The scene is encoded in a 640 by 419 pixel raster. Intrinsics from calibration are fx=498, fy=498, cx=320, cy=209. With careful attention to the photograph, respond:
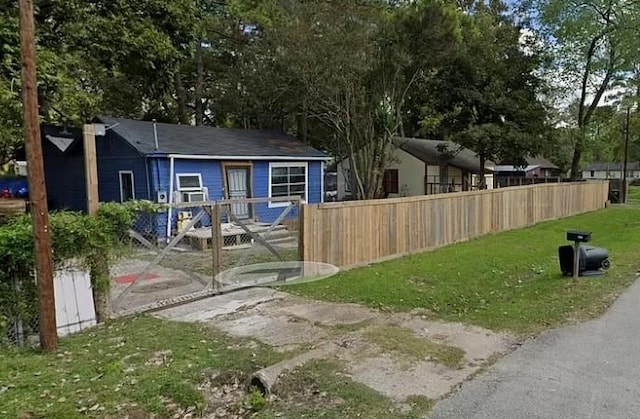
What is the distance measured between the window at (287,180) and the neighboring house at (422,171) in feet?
29.1

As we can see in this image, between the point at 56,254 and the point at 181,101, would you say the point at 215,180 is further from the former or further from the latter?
the point at 181,101

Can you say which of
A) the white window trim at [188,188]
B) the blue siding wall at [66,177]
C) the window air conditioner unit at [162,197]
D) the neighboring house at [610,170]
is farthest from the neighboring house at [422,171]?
the neighboring house at [610,170]

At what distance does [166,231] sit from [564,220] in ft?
45.7

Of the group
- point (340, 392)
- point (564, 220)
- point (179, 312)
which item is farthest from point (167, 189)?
point (564, 220)

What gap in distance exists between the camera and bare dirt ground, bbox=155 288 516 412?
14.0 feet

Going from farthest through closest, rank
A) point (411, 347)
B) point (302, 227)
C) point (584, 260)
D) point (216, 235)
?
point (584, 260) → point (302, 227) → point (216, 235) → point (411, 347)

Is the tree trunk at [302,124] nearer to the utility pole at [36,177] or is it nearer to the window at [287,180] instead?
the window at [287,180]

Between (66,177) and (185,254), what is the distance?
7913mm

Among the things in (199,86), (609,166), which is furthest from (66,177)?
(609,166)

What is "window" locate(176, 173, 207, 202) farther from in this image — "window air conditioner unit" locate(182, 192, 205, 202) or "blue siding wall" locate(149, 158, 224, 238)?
"blue siding wall" locate(149, 158, 224, 238)

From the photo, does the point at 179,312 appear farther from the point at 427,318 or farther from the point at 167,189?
the point at 167,189

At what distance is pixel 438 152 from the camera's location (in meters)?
29.0

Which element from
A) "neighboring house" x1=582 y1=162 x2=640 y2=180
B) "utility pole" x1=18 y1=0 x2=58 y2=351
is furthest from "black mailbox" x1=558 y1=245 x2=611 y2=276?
"neighboring house" x1=582 y1=162 x2=640 y2=180

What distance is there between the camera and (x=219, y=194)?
47.8ft
